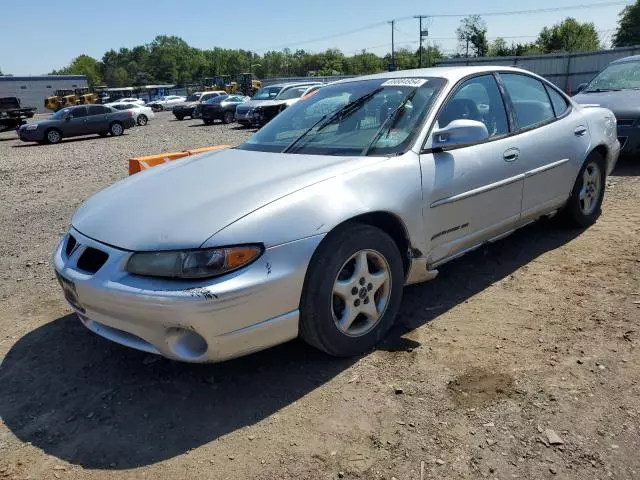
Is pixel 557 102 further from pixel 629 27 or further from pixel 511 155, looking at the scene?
pixel 629 27

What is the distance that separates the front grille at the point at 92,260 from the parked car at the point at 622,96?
7.24 meters

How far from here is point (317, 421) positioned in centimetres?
259

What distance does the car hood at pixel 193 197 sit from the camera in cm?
264

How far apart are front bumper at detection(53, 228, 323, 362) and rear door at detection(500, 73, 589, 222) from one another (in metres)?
2.18

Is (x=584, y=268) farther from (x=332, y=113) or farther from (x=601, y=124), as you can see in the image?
(x=332, y=113)

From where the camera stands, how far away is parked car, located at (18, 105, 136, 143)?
826 inches

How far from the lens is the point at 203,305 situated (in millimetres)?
2443

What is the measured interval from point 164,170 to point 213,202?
1043 mm

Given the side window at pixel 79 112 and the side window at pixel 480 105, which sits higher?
the side window at pixel 480 105

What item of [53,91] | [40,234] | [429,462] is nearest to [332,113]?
[429,462]

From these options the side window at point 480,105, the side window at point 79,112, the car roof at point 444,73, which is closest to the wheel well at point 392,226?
the side window at point 480,105

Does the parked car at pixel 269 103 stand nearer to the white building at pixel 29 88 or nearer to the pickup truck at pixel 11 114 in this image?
the pickup truck at pixel 11 114

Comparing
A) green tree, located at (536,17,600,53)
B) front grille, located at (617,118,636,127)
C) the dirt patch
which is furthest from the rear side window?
green tree, located at (536,17,600,53)

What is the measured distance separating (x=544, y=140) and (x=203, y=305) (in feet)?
10.2
